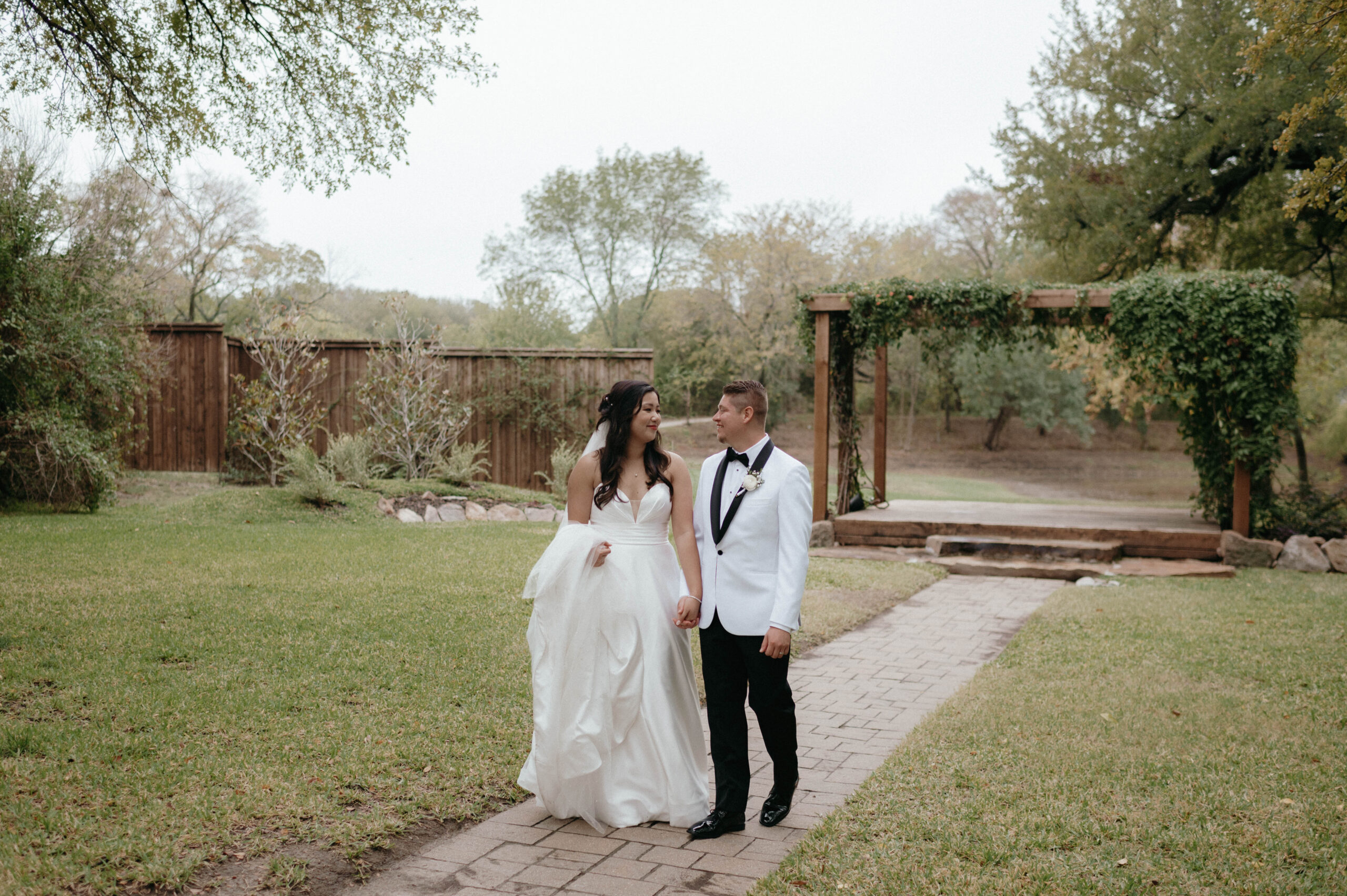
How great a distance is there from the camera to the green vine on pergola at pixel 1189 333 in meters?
11.0

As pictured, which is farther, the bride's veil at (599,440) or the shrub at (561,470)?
the shrub at (561,470)

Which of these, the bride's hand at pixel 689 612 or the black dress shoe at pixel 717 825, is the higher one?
the bride's hand at pixel 689 612

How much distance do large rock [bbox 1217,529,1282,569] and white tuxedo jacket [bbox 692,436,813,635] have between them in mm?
9804

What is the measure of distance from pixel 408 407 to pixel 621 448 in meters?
11.7

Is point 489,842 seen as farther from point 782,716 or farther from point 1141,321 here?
point 1141,321

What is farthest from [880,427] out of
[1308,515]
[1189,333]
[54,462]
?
[54,462]

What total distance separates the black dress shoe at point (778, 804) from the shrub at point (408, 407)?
1151cm

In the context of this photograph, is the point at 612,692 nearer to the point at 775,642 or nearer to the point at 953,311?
the point at 775,642

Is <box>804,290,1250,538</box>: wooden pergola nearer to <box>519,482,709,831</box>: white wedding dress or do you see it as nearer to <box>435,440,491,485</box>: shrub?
<box>435,440,491,485</box>: shrub

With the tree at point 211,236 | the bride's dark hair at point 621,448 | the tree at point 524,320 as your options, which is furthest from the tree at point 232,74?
the tree at point 524,320

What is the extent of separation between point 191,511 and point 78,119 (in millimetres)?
5049

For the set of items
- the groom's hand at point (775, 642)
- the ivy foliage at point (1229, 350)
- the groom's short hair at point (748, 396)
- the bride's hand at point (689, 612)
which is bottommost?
the groom's hand at point (775, 642)

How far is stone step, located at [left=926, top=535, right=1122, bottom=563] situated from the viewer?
11.5 meters

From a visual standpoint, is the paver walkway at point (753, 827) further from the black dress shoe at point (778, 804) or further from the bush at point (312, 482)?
the bush at point (312, 482)
